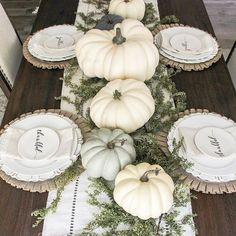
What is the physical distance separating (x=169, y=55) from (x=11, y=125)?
Result: 596 millimetres

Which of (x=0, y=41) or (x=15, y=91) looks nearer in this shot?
(x=15, y=91)

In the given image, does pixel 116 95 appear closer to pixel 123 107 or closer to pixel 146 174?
pixel 123 107

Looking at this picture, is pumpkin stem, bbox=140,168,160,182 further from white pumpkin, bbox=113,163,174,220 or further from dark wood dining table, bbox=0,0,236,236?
dark wood dining table, bbox=0,0,236,236

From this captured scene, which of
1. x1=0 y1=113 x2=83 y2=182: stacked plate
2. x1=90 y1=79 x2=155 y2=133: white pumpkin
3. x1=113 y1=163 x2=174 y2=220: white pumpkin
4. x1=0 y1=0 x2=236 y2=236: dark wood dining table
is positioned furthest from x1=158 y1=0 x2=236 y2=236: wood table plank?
x1=0 y1=113 x2=83 y2=182: stacked plate

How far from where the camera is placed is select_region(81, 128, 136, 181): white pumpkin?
80 cm

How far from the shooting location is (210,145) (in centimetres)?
92

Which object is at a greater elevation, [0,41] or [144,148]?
[144,148]

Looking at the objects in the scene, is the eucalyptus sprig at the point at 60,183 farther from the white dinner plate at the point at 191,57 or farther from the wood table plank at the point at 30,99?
the white dinner plate at the point at 191,57

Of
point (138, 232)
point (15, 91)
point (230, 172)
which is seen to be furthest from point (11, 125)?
point (230, 172)

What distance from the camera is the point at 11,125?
1019mm

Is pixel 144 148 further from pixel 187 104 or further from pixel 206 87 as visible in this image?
pixel 206 87

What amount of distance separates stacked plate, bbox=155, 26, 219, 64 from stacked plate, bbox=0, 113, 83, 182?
469 millimetres

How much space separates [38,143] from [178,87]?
50 centimetres

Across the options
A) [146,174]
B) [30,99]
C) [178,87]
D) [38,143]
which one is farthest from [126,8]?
[146,174]
